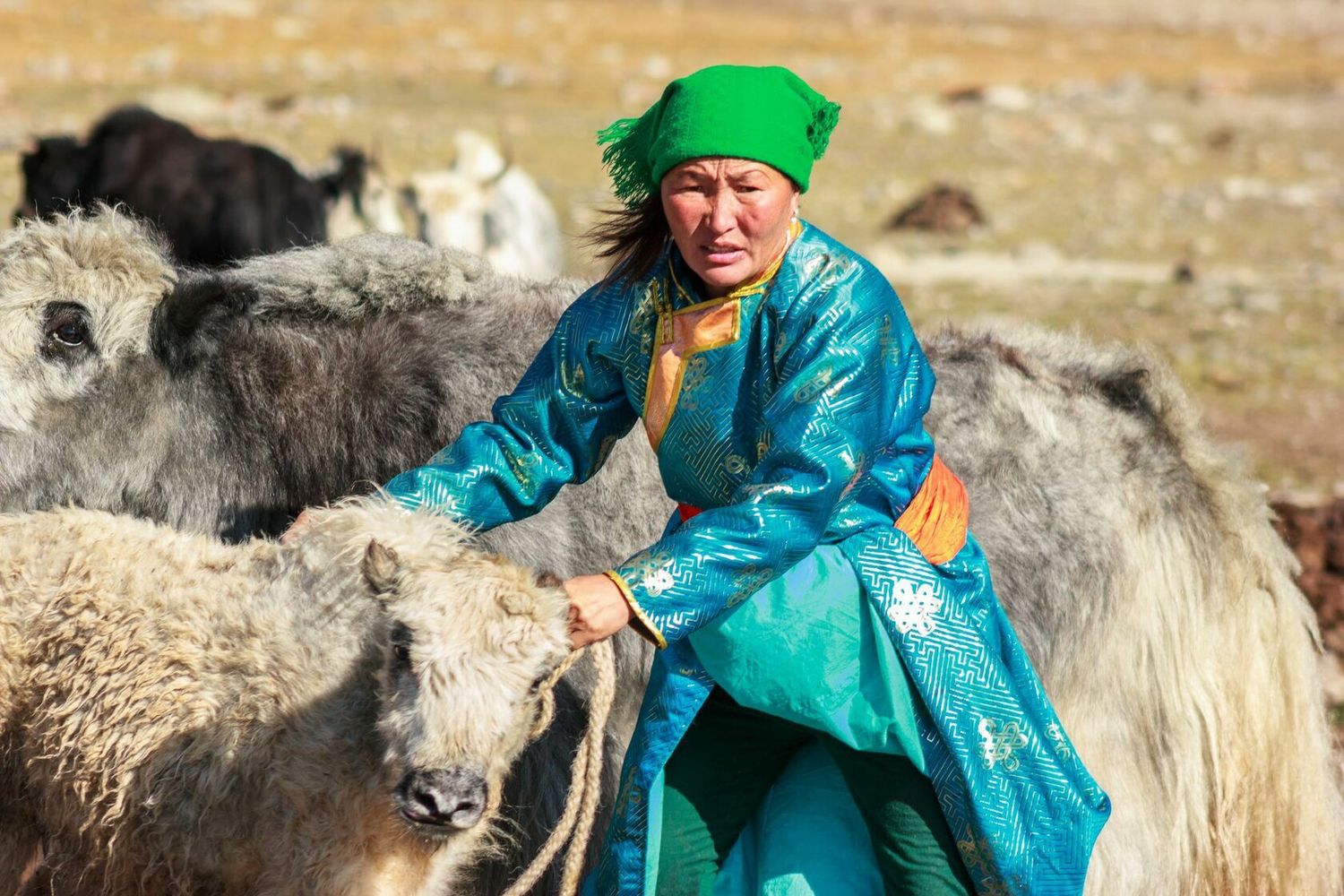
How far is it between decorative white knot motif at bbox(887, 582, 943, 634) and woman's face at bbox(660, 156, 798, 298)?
576 mm

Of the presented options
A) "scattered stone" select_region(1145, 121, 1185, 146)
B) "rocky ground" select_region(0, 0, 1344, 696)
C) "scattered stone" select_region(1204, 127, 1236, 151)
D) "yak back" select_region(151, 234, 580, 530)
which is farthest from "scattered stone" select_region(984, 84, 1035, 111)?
"yak back" select_region(151, 234, 580, 530)

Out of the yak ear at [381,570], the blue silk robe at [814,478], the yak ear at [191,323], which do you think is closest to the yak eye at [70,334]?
the yak ear at [191,323]

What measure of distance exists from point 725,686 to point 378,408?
131cm

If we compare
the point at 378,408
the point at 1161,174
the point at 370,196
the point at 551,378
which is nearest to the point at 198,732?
the point at 551,378

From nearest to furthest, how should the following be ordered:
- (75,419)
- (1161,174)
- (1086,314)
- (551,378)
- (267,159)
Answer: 1. (551,378)
2. (75,419)
3. (267,159)
4. (1086,314)
5. (1161,174)

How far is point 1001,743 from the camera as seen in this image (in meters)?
2.55

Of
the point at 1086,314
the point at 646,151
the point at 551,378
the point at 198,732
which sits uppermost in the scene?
the point at 646,151

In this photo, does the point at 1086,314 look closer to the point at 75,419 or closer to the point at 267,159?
the point at 267,159

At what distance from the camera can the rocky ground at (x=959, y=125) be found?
32.8 ft

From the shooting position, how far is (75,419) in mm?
3488

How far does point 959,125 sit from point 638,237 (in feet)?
60.8

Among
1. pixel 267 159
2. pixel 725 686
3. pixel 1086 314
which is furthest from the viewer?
pixel 1086 314

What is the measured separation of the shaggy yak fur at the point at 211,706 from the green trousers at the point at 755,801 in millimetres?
384

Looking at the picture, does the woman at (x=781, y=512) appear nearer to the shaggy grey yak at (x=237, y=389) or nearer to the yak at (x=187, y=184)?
the shaggy grey yak at (x=237, y=389)
